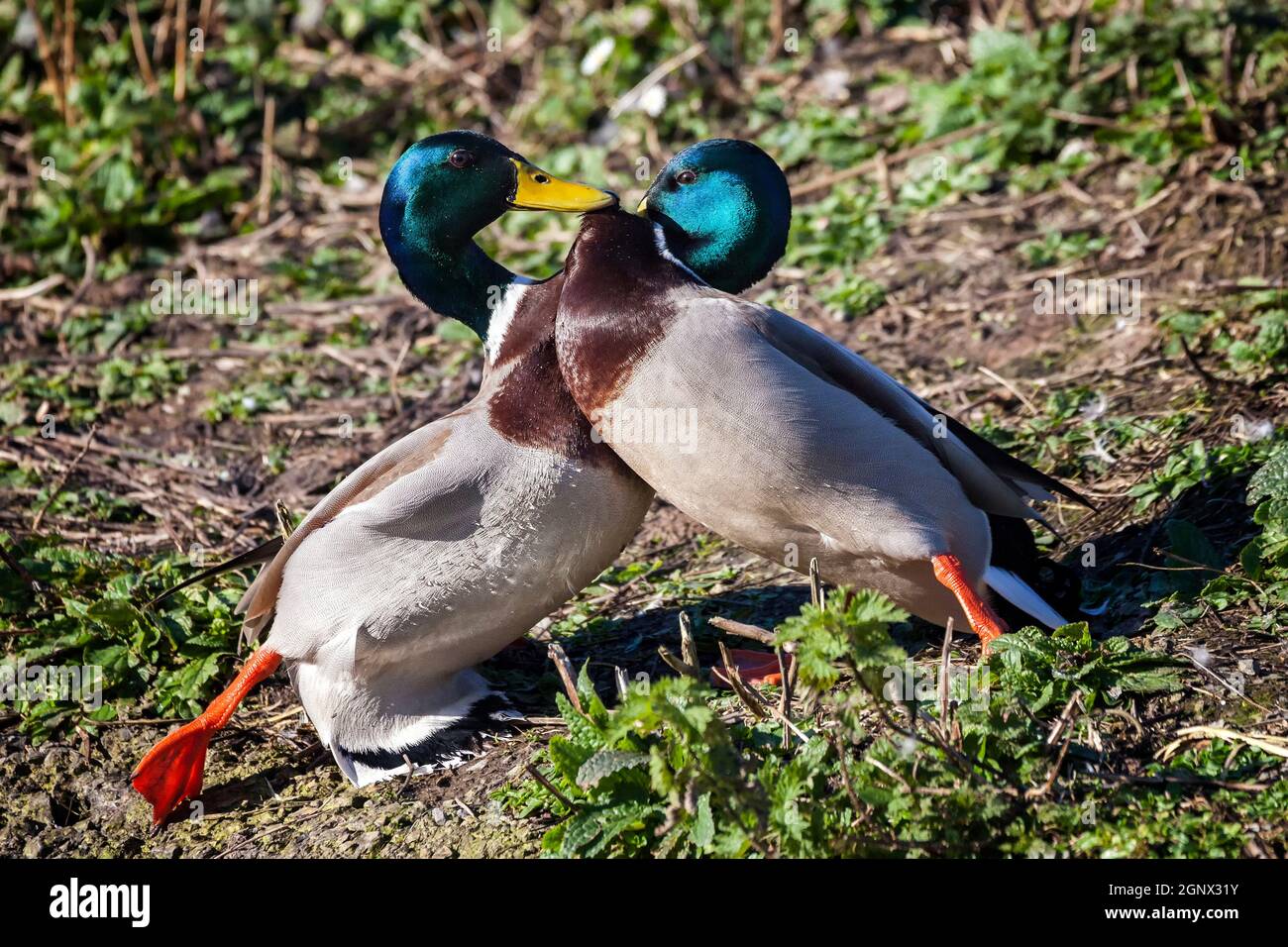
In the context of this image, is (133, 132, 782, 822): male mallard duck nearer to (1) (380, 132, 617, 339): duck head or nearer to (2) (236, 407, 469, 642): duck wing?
(2) (236, 407, 469, 642): duck wing

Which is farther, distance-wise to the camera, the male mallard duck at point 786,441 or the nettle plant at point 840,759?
the male mallard duck at point 786,441

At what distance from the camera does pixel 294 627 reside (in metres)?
3.78

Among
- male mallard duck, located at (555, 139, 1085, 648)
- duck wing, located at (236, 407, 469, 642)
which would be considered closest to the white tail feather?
male mallard duck, located at (555, 139, 1085, 648)

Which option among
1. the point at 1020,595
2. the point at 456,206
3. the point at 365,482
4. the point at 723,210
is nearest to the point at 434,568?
the point at 365,482

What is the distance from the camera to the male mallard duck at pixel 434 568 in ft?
12.1

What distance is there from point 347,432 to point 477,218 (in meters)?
1.72

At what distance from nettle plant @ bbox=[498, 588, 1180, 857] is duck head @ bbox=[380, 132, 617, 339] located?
1407mm

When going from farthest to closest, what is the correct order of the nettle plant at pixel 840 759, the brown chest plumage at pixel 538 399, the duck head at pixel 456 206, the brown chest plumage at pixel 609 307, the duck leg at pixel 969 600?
the duck head at pixel 456 206 < the brown chest plumage at pixel 538 399 < the brown chest plumage at pixel 609 307 < the duck leg at pixel 969 600 < the nettle plant at pixel 840 759

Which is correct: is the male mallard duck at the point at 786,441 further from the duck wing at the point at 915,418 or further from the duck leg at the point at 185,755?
the duck leg at the point at 185,755

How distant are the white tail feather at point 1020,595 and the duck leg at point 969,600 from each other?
120 millimetres

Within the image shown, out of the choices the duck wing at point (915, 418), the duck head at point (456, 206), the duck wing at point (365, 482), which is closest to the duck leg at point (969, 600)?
the duck wing at point (915, 418)

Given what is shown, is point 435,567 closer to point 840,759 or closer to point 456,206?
point 456,206

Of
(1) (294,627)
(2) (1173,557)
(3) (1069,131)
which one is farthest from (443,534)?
(3) (1069,131)

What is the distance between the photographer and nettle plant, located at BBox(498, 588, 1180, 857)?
9.07 ft
